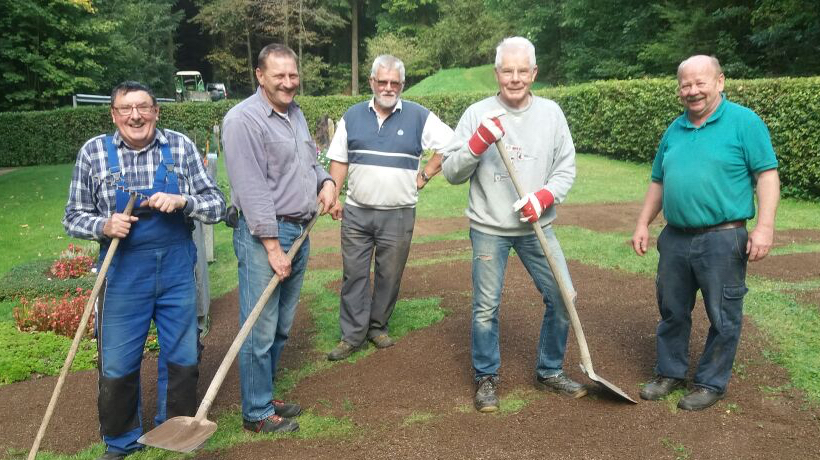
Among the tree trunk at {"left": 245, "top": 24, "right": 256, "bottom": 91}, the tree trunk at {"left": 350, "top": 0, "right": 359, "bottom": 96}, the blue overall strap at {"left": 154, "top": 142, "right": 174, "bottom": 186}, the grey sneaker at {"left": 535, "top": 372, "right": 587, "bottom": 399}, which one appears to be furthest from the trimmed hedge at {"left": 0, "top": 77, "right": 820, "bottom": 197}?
the tree trunk at {"left": 350, "top": 0, "right": 359, "bottom": 96}

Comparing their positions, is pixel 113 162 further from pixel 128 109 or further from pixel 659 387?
pixel 659 387

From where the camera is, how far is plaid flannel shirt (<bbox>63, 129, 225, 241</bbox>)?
3.68 metres

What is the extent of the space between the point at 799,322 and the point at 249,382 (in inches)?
166

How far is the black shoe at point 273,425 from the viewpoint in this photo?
13.4 feet

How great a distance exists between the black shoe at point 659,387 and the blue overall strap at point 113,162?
3.30 m

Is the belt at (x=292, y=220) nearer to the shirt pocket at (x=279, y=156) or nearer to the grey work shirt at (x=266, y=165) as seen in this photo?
the grey work shirt at (x=266, y=165)

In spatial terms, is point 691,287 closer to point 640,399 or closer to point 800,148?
point 640,399

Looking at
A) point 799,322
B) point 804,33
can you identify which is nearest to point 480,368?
point 799,322

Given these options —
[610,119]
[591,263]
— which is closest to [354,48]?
[610,119]

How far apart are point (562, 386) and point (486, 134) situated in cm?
166

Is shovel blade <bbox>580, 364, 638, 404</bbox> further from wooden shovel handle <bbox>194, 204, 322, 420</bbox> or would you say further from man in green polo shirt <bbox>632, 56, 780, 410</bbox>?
wooden shovel handle <bbox>194, 204, 322, 420</bbox>

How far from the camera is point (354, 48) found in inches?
2018

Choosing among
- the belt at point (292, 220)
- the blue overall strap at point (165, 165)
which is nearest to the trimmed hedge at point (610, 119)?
the belt at point (292, 220)

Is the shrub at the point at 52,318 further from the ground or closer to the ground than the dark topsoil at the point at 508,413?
closer to the ground
